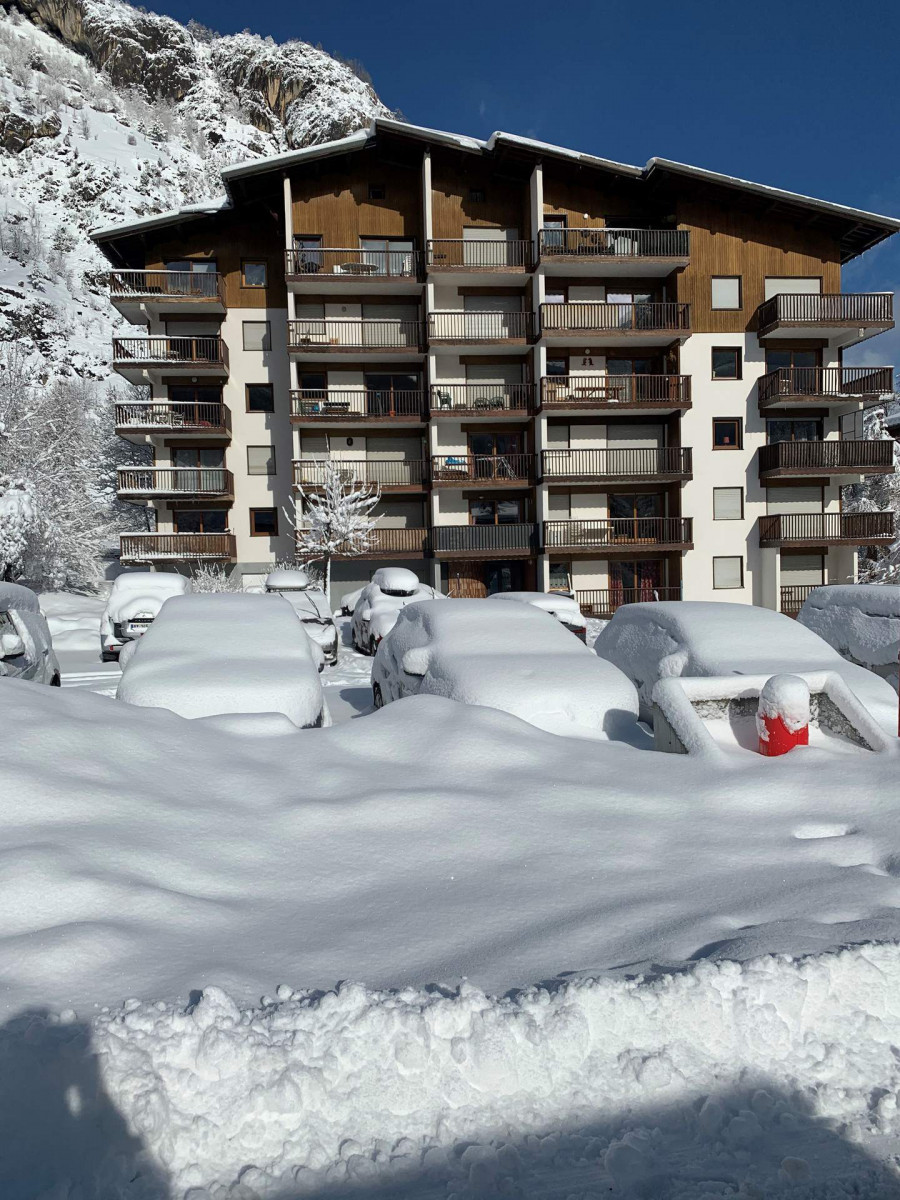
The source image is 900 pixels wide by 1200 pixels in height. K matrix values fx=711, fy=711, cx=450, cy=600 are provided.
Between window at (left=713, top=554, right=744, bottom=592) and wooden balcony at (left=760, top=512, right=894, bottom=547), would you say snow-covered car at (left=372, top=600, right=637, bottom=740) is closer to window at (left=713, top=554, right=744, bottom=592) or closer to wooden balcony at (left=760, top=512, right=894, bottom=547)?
window at (left=713, top=554, right=744, bottom=592)

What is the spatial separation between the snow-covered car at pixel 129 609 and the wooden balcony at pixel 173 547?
10556mm

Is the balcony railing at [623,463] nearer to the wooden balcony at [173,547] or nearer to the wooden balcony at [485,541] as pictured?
the wooden balcony at [485,541]

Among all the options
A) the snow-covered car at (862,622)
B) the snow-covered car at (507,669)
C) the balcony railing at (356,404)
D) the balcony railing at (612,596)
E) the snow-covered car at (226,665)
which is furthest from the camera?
the balcony railing at (612,596)

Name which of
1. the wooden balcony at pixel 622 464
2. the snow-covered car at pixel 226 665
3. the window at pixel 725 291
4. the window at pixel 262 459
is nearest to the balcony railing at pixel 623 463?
the wooden balcony at pixel 622 464

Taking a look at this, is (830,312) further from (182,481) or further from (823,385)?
(182,481)

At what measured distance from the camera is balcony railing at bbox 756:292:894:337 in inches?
1003

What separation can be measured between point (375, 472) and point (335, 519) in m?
3.05

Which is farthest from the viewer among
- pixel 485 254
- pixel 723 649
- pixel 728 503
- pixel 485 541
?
pixel 728 503

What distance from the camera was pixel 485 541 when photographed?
82.3 ft

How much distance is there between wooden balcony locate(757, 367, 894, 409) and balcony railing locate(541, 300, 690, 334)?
13.0 ft

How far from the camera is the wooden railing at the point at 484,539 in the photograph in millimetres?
24906

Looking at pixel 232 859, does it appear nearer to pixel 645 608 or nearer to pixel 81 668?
pixel 645 608

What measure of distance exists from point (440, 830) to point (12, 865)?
194 cm

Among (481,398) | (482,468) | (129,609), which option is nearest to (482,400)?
(481,398)
